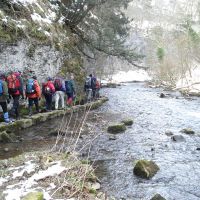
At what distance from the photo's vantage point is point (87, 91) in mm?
20703

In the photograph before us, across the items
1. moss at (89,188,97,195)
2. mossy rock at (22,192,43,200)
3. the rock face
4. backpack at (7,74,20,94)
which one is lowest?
moss at (89,188,97,195)

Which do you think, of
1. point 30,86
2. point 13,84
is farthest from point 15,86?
point 30,86

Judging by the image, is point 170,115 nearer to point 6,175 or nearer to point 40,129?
point 40,129

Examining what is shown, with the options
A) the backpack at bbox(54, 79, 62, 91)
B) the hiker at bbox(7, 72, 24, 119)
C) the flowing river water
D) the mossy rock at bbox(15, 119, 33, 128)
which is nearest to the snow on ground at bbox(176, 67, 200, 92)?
the flowing river water

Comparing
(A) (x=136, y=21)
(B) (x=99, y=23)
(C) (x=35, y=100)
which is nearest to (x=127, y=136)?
(C) (x=35, y=100)

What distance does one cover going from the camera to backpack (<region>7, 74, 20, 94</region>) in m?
14.0

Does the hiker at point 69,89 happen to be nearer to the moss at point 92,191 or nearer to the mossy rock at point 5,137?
the mossy rock at point 5,137

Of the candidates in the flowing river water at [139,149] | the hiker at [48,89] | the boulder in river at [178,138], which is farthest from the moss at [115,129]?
the hiker at [48,89]

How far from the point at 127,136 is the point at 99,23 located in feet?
41.7

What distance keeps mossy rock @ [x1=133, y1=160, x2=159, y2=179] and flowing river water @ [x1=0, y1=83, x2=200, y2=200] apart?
12 cm

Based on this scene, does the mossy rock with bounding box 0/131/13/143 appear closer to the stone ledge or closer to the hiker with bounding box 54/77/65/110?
the stone ledge

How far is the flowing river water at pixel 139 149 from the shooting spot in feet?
27.3

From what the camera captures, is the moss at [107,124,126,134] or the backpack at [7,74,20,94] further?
the backpack at [7,74,20,94]

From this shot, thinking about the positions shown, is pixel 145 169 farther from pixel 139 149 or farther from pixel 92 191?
pixel 139 149
